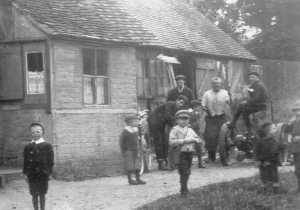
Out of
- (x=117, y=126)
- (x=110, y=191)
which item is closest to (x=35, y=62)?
(x=117, y=126)

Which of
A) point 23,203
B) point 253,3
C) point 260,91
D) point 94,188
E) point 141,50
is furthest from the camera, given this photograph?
point 253,3

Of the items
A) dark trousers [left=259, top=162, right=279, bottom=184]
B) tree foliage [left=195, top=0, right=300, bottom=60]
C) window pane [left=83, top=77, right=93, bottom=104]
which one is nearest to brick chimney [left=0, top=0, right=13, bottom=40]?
window pane [left=83, top=77, right=93, bottom=104]

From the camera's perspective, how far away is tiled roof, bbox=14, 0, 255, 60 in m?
16.3

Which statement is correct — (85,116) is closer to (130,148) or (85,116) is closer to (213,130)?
(213,130)

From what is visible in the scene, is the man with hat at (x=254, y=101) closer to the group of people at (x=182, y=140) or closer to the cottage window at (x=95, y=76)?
the group of people at (x=182, y=140)

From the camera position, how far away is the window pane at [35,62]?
15797mm

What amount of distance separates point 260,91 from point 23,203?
19.1 feet

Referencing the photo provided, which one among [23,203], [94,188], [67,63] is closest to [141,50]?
[67,63]

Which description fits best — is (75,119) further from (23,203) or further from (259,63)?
(259,63)

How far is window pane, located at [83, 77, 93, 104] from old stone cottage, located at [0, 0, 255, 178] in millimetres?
25

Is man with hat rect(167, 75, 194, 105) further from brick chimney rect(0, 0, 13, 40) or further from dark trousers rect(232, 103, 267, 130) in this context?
brick chimney rect(0, 0, 13, 40)

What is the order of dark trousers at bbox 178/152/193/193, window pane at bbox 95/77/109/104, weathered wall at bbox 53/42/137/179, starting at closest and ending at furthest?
dark trousers at bbox 178/152/193/193 → weathered wall at bbox 53/42/137/179 → window pane at bbox 95/77/109/104

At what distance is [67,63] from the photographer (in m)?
16.0

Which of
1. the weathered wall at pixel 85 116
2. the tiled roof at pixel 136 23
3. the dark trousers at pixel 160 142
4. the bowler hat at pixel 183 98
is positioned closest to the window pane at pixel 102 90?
the weathered wall at pixel 85 116
